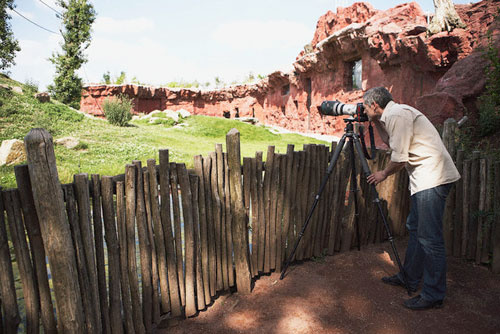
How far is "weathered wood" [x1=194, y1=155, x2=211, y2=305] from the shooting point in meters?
2.86

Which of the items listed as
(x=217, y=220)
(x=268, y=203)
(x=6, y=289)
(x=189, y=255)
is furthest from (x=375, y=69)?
(x=6, y=289)

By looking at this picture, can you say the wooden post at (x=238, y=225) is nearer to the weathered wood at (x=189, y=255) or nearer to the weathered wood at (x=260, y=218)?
the weathered wood at (x=260, y=218)

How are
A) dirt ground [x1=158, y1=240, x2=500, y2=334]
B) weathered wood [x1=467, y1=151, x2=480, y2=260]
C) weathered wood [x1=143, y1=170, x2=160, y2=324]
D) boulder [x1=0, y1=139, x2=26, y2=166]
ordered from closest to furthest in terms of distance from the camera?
weathered wood [x1=143, y1=170, x2=160, y2=324]
dirt ground [x1=158, y1=240, x2=500, y2=334]
weathered wood [x1=467, y1=151, x2=480, y2=260]
boulder [x1=0, y1=139, x2=26, y2=166]

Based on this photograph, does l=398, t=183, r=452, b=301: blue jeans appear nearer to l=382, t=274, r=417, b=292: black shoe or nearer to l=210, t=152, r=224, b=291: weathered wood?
l=382, t=274, r=417, b=292: black shoe

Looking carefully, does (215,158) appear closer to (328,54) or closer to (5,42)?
(328,54)

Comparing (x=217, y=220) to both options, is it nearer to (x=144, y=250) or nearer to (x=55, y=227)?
(x=144, y=250)

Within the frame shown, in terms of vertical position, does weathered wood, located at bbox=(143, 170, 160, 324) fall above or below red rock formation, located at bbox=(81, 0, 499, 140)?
below

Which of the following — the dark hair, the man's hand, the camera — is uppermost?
the dark hair

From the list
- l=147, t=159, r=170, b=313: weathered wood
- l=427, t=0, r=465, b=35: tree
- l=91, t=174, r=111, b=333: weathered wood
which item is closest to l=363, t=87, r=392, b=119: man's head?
l=147, t=159, r=170, b=313: weathered wood

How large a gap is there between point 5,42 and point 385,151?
71.2ft

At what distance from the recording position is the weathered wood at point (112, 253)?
7.55 feet

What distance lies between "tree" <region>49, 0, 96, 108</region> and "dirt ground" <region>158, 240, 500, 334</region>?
2848 centimetres

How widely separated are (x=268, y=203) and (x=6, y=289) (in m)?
2.31

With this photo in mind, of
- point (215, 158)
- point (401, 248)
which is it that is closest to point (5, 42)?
point (215, 158)
